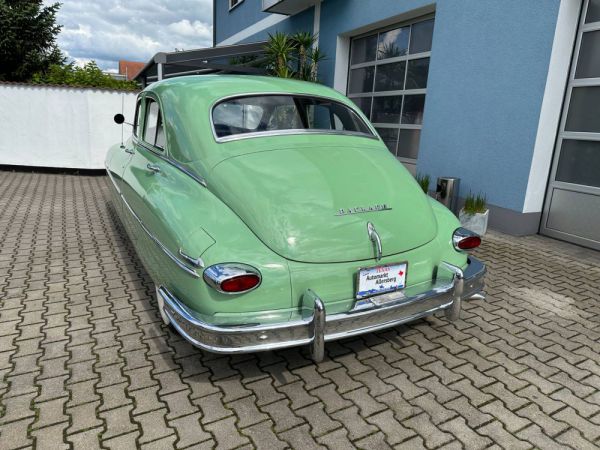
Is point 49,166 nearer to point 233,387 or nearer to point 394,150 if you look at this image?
point 394,150

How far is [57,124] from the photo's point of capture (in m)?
9.89

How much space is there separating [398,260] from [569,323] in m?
1.89

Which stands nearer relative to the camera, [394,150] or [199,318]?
[199,318]

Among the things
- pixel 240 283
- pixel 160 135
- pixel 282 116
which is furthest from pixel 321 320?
pixel 160 135

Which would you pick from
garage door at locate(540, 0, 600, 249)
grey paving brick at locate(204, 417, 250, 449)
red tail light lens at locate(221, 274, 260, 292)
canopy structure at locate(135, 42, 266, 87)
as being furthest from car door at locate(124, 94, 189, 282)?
canopy structure at locate(135, 42, 266, 87)

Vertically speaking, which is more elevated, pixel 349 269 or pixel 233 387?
pixel 349 269

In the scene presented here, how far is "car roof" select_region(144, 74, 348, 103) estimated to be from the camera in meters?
3.33

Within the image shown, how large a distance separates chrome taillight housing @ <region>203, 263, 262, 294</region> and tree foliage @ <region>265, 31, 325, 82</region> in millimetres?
8565

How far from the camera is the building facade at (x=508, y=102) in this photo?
214 inches

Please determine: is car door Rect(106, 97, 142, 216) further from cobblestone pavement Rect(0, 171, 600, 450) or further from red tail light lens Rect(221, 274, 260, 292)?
red tail light lens Rect(221, 274, 260, 292)

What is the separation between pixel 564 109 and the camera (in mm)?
5688

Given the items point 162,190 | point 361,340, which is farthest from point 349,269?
point 162,190

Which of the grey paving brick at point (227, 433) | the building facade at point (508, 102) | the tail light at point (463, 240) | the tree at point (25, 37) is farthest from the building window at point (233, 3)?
the grey paving brick at point (227, 433)

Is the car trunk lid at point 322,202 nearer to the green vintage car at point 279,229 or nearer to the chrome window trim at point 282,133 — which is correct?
the green vintage car at point 279,229
